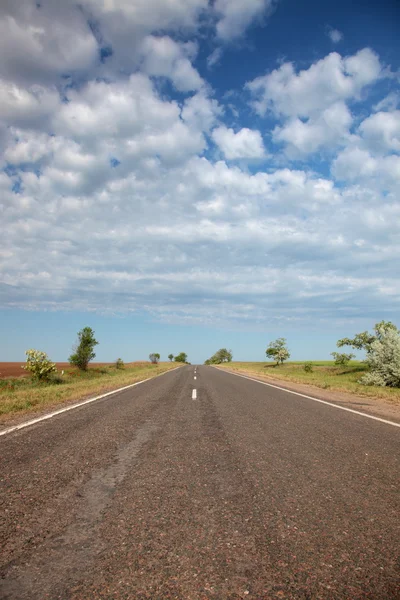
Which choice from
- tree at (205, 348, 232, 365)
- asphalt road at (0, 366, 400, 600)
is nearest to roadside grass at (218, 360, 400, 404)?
asphalt road at (0, 366, 400, 600)

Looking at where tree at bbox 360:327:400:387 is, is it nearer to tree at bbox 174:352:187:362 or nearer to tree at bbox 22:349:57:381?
tree at bbox 22:349:57:381

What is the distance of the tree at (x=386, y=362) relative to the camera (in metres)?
19.0

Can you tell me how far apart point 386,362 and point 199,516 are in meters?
20.5

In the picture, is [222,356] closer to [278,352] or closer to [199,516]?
[278,352]

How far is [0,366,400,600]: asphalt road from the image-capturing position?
1.98m

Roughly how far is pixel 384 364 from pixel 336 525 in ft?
64.6

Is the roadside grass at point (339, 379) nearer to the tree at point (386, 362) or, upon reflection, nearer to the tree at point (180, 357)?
the tree at point (386, 362)

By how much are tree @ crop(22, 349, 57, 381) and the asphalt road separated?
16047mm

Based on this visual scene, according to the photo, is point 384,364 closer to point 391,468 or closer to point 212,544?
point 391,468

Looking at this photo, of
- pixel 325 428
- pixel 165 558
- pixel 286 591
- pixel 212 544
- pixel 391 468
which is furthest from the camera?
pixel 325 428

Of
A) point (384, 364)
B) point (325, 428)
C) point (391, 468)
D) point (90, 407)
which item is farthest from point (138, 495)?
point (384, 364)

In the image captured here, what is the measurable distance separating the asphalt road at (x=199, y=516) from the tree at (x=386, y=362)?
15.5 metres

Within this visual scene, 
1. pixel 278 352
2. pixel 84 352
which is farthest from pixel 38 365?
pixel 278 352

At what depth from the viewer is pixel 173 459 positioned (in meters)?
4.35
